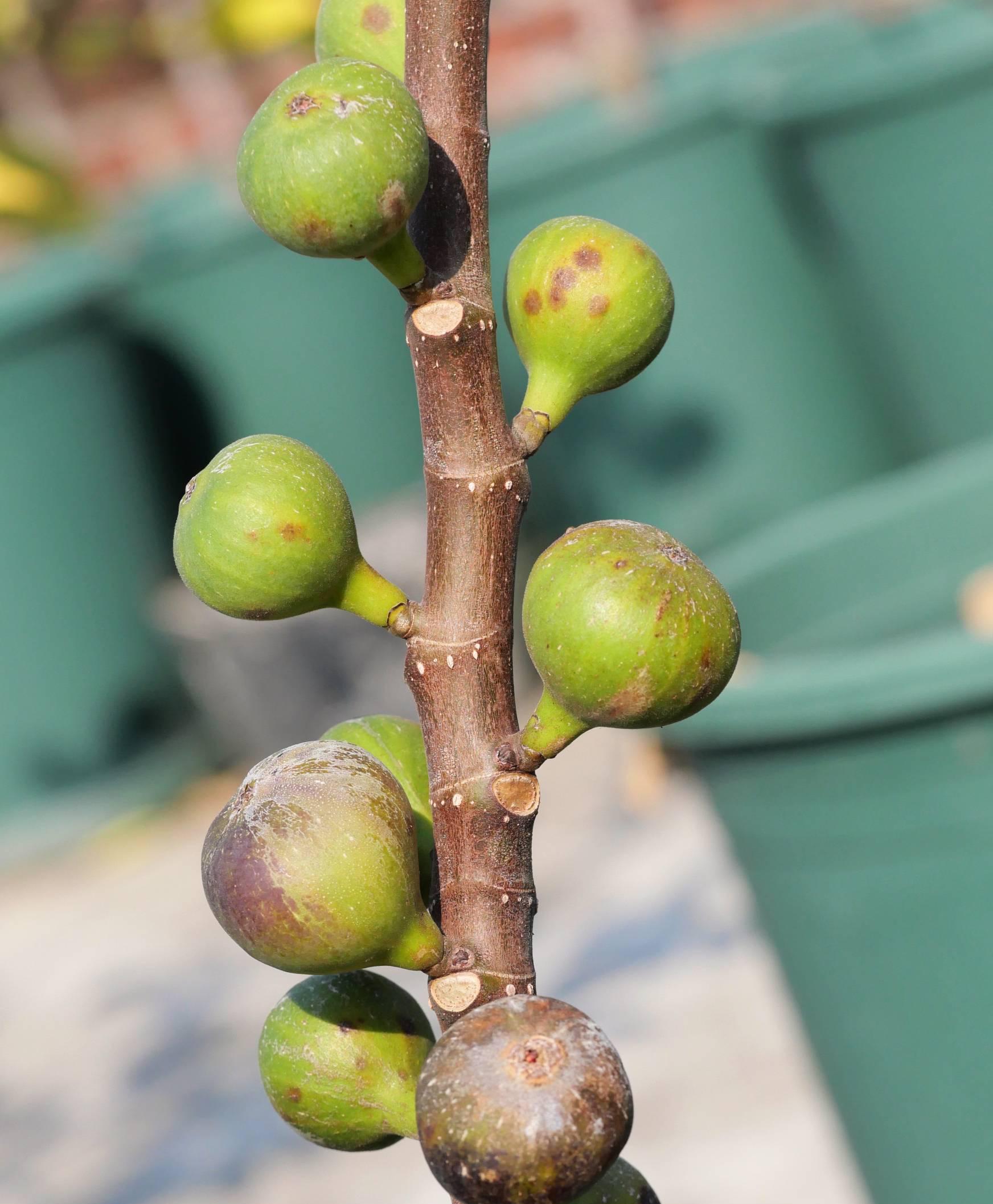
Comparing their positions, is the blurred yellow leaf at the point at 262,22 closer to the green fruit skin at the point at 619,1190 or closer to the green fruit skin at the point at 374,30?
the green fruit skin at the point at 374,30

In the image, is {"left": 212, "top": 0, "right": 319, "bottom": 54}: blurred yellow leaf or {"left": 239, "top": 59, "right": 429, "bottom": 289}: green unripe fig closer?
{"left": 239, "top": 59, "right": 429, "bottom": 289}: green unripe fig

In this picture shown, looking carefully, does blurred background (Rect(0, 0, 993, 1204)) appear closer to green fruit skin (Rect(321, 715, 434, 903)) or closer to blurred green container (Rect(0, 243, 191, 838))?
blurred green container (Rect(0, 243, 191, 838))

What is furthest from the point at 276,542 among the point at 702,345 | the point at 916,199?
the point at 702,345

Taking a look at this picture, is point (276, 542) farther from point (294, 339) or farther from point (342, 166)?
point (294, 339)

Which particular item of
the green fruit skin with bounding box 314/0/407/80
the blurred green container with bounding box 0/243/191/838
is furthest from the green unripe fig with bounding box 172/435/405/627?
the blurred green container with bounding box 0/243/191/838

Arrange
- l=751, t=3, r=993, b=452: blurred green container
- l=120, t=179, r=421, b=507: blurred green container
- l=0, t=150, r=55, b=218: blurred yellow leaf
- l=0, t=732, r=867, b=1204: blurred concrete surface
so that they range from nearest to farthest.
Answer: l=0, t=732, r=867, b=1204: blurred concrete surface < l=751, t=3, r=993, b=452: blurred green container < l=0, t=150, r=55, b=218: blurred yellow leaf < l=120, t=179, r=421, b=507: blurred green container

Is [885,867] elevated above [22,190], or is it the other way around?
[22,190]

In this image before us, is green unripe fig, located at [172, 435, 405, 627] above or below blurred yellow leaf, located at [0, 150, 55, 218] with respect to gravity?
below
